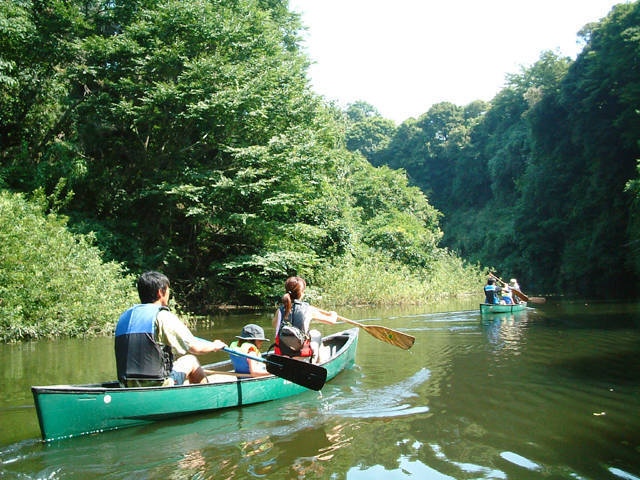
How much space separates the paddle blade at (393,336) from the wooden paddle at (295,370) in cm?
251

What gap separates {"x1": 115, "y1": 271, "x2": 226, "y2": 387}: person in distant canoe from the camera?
489 cm

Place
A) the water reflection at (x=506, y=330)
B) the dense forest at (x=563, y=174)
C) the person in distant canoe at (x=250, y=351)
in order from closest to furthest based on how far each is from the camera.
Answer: the person in distant canoe at (x=250, y=351) < the water reflection at (x=506, y=330) < the dense forest at (x=563, y=174)

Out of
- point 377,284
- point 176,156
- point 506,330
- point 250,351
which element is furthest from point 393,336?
point 377,284

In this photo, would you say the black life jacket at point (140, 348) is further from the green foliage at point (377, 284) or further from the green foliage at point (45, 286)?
the green foliage at point (377, 284)

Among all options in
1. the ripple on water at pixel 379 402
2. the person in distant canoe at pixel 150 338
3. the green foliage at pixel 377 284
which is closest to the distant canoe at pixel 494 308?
the green foliage at pixel 377 284

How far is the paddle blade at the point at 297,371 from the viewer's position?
231 inches

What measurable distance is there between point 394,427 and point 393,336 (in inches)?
133

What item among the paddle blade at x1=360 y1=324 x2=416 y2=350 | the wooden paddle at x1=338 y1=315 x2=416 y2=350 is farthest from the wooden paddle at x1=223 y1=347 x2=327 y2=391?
the paddle blade at x1=360 y1=324 x2=416 y2=350

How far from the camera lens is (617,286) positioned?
26141 millimetres

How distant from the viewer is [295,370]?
5.91m

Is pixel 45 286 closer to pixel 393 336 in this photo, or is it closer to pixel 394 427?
pixel 393 336

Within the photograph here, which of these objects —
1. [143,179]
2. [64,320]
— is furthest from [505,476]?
[143,179]

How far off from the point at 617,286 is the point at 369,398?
23.9 metres

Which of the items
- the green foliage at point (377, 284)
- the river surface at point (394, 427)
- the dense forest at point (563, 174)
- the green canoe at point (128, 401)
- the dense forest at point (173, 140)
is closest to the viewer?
the river surface at point (394, 427)
